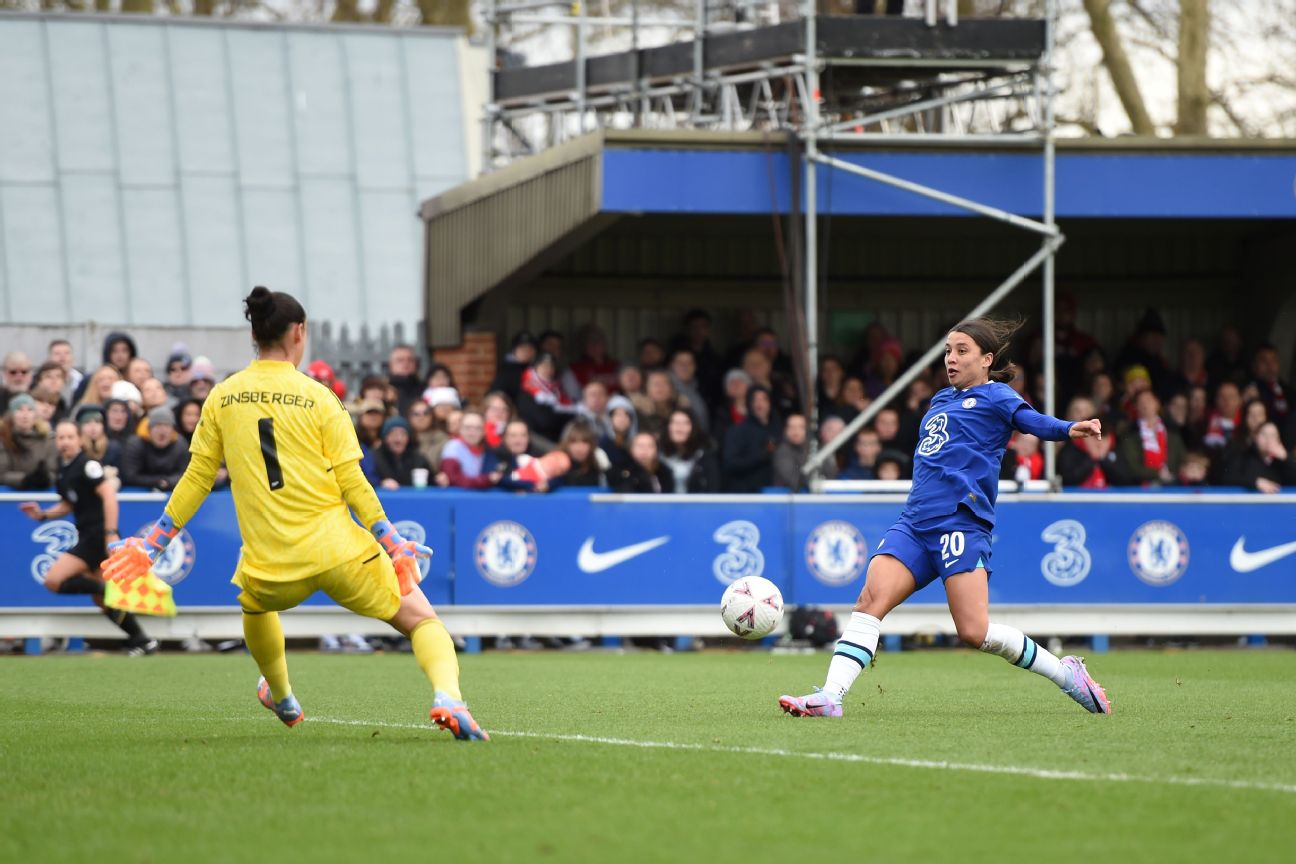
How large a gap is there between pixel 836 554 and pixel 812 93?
407 cm

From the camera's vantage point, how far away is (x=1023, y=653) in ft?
29.8

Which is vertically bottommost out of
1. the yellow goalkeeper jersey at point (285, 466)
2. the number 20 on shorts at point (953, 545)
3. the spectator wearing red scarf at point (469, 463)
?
the spectator wearing red scarf at point (469, 463)

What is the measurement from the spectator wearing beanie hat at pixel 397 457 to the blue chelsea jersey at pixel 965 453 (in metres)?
8.32

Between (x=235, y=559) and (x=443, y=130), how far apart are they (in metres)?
13.2

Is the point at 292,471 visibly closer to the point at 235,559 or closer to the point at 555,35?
the point at 235,559

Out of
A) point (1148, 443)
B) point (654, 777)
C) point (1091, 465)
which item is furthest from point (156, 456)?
point (654, 777)

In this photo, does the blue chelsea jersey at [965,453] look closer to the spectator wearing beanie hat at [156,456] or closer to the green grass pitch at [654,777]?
the green grass pitch at [654,777]

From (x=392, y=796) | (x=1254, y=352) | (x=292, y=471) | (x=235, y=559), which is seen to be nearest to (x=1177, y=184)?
(x=1254, y=352)

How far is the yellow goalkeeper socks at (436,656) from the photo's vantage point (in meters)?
7.52

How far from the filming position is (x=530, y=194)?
734 inches

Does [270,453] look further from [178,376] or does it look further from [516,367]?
[178,376]

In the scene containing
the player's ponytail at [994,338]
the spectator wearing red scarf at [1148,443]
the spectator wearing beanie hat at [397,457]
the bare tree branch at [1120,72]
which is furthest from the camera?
the bare tree branch at [1120,72]

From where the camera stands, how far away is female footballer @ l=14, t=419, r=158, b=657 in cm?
1550

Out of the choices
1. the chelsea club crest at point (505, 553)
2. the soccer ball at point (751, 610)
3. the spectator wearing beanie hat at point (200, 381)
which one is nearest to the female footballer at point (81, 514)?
the spectator wearing beanie hat at point (200, 381)
